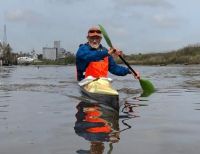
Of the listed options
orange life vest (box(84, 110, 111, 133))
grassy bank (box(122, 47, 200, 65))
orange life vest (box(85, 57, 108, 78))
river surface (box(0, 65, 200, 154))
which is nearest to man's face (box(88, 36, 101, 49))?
orange life vest (box(85, 57, 108, 78))

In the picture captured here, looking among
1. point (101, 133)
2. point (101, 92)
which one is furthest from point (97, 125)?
point (101, 92)

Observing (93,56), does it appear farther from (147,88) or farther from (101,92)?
(147,88)

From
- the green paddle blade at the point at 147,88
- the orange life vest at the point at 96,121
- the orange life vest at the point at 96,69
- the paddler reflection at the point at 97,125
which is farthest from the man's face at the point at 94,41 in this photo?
the green paddle blade at the point at 147,88

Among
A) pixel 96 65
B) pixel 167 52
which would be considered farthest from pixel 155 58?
pixel 96 65

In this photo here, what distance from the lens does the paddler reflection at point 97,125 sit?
732 centimetres

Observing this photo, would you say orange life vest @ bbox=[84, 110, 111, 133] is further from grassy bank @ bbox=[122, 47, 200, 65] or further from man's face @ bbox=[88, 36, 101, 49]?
grassy bank @ bbox=[122, 47, 200, 65]

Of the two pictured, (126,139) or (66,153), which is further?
(126,139)

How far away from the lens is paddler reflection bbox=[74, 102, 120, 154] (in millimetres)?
7317

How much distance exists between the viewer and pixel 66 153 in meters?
6.64

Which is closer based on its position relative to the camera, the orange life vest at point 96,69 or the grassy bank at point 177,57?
the orange life vest at point 96,69

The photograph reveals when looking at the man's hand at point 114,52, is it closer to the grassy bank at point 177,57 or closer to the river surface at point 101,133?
the river surface at point 101,133

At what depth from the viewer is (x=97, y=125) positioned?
351 inches

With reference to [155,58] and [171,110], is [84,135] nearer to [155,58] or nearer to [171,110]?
[171,110]

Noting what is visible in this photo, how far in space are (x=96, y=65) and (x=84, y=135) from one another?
574cm
